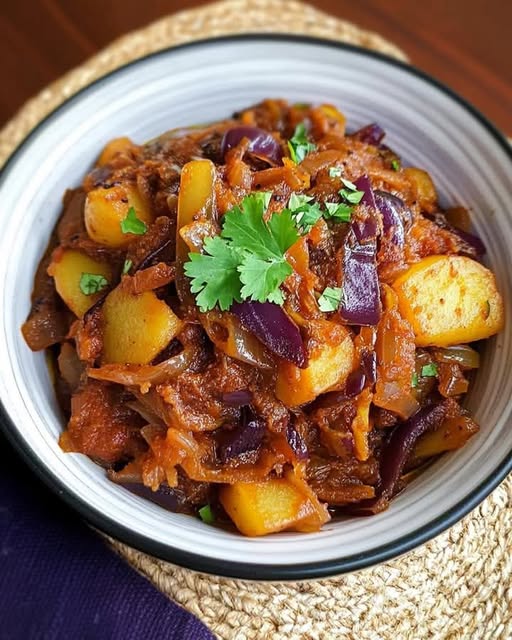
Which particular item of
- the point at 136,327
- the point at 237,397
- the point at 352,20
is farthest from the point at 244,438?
the point at 352,20

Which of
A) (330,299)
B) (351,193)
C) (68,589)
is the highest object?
(351,193)

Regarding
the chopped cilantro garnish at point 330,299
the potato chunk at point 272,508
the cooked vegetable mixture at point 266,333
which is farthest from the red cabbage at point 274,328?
the potato chunk at point 272,508

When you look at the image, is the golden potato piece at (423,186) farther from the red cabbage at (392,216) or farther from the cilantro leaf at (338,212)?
the cilantro leaf at (338,212)

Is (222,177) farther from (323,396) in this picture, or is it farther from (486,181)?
(486,181)

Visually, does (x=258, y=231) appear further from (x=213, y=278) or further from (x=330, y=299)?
(x=330, y=299)

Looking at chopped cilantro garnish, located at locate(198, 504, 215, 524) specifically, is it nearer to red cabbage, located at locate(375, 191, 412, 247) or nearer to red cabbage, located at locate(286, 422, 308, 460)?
red cabbage, located at locate(286, 422, 308, 460)
